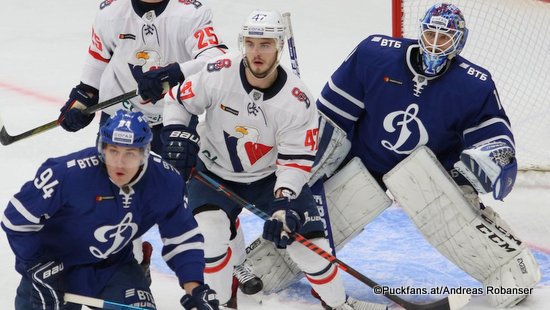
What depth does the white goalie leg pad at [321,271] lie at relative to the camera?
170 inches

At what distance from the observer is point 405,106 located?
4.53 m

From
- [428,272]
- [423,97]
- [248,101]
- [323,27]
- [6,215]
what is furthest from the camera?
[323,27]

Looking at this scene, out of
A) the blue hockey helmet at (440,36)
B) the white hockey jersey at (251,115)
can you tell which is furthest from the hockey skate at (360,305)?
the blue hockey helmet at (440,36)

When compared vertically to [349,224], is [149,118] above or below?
above

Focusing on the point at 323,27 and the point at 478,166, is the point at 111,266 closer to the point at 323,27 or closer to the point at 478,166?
the point at 478,166

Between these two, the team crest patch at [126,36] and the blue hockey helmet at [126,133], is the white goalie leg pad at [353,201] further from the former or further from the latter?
the blue hockey helmet at [126,133]

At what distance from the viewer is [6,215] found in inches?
139

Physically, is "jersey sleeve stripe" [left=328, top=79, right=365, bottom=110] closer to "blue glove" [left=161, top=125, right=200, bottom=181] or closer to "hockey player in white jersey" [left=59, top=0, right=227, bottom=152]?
"hockey player in white jersey" [left=59, top=0, right=227, bottom=152]

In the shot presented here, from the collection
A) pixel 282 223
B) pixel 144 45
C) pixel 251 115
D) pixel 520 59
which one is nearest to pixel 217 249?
pixel 282 223

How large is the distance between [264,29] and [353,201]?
0.91 m

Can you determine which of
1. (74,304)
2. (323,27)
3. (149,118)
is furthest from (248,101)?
(323,27)

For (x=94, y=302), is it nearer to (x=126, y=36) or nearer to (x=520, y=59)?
(x=126, y=36)

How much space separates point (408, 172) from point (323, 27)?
345 centimetres

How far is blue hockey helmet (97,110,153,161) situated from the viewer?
137 inches
